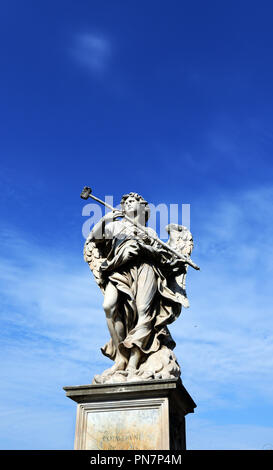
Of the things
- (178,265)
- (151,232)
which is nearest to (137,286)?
(178,265)

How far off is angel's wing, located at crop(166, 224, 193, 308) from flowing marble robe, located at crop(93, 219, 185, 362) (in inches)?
4.6

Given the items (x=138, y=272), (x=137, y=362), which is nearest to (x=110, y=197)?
(x=138, y=272)

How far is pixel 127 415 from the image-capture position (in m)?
7.64

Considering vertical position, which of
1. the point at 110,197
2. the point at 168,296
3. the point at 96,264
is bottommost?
the point at 168,296

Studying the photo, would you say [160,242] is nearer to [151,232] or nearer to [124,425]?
[151,232]

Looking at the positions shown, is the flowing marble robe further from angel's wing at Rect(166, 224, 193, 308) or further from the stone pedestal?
the stone pedestal

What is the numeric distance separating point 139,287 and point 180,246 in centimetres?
128

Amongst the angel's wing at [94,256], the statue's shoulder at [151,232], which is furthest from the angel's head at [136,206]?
the angel's wing at [94,256]

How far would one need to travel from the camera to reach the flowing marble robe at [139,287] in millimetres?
8586

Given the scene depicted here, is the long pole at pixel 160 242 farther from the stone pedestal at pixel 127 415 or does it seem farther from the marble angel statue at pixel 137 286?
the stone pedestal at pixel 127 415
